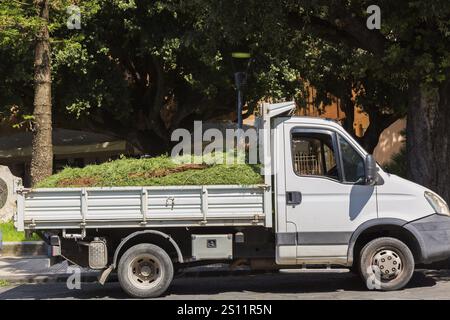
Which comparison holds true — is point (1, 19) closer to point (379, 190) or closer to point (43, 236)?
point (43, 236)

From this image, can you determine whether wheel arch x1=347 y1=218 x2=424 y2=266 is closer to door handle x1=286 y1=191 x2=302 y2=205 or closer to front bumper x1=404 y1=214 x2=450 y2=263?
front bumper x1=404 y1=214 x2=450 y2=263

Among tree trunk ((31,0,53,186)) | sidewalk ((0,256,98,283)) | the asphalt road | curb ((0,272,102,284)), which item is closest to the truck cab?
the asphalt road

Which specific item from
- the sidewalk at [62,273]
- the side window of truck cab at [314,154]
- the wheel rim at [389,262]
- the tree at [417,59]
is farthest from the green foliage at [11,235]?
the wheel rim at [389,262]

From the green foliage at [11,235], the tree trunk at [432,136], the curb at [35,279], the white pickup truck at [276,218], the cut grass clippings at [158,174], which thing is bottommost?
the curb at [35,279]

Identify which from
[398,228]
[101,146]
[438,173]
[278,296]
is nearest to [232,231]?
[278,296]

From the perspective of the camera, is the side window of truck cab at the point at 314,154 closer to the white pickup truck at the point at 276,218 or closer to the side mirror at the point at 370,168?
the white pickup truck at the point at 276,218

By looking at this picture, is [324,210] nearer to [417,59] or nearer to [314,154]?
[314,154]

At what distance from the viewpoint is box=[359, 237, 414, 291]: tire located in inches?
326

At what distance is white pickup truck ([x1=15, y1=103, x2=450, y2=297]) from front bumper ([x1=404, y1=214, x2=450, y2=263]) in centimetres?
1

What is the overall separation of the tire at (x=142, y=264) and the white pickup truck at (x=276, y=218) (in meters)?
0.01

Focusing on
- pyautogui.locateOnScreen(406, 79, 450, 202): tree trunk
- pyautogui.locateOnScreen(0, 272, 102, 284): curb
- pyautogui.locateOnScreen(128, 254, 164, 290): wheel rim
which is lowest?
pyautogui.locateOnScreen(0, 272, 102, 284): curb

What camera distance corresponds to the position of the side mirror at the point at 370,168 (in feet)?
26.6

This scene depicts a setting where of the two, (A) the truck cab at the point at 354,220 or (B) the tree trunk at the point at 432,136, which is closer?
(A) the truck cab at the point at 354,220

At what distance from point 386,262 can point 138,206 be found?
11.7ft
